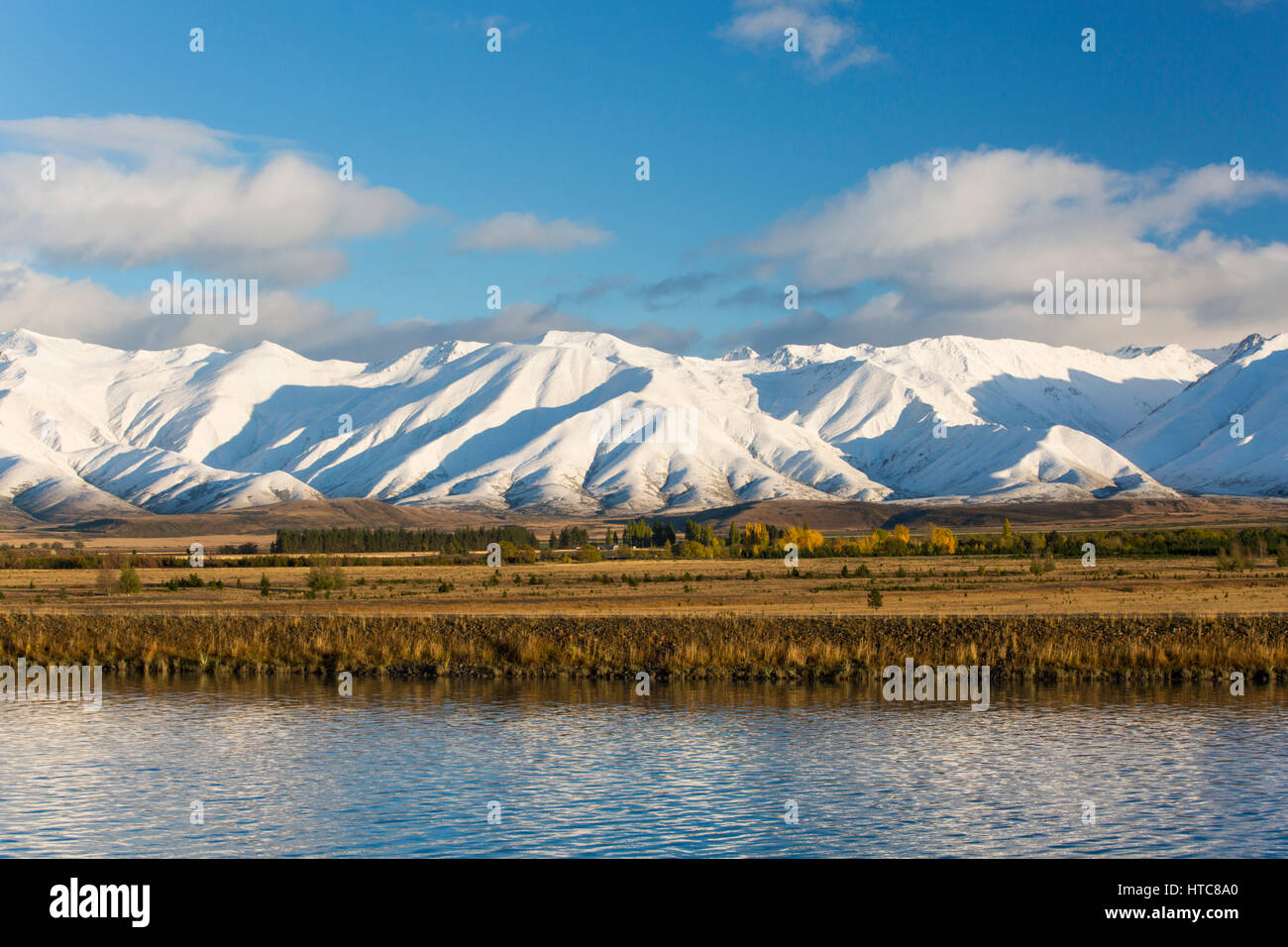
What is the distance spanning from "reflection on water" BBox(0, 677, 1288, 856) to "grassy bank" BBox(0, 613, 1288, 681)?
2606 mm

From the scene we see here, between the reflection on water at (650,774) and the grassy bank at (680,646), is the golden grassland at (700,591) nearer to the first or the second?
the grassy bank at (680,646)

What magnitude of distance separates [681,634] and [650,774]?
56.2 ft

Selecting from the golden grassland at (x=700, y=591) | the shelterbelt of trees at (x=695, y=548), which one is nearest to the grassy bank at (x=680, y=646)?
→ the golden grassland at (x=700, y=591)

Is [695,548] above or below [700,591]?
above

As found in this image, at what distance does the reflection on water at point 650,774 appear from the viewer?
763 inches

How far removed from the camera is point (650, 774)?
2394 centimetres

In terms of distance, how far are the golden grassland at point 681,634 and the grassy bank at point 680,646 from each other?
0.06 m

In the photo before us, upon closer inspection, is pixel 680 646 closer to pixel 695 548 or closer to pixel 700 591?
pixel 700 591

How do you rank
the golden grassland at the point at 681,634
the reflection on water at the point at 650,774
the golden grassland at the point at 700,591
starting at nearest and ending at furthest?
1. the reflection on water at the point at 650,774
2. the golden grassland at the point at 681,634
3. the golden grassland at the point at 700,591

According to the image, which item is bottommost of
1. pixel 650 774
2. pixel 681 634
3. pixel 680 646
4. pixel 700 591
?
pixel 650 774

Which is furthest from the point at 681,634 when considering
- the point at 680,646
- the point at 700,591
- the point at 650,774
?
the point at 700,591

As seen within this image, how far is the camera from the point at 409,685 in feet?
120

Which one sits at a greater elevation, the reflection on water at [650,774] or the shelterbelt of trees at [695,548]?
the shelterbelt of trees at [695,548]
